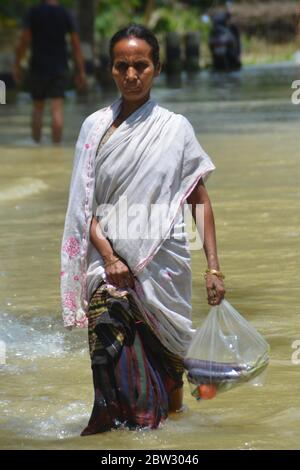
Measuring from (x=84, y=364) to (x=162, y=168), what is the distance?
1.60 metres

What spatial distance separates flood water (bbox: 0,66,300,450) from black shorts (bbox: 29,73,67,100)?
623 mm

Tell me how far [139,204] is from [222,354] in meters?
0.62

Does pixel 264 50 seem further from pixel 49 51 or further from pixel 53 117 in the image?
pixel 49 51

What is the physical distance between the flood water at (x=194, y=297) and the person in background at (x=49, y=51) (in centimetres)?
68

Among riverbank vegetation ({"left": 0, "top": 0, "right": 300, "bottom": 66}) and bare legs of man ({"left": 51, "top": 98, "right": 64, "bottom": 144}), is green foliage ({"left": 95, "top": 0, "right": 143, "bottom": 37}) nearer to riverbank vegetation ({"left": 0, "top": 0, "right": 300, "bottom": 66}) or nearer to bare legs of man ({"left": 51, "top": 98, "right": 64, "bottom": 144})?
riverbank vegetation ({"left": 0, "top": 0, "right": 300, "bottom": 66})

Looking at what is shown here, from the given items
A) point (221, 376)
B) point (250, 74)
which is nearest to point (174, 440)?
point (221, 376)

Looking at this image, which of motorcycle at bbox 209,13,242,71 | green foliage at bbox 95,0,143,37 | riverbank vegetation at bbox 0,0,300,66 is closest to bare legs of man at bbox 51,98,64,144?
motorcycle at bbox 209,13,242,71

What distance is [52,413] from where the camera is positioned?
5469 mm

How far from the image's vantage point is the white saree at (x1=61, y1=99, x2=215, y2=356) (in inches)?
192

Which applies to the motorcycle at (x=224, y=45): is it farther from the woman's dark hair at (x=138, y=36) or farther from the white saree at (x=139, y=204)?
the white saree at (x=139, y=204)

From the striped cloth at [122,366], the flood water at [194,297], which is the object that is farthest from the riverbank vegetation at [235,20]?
the striped cloth at [122,366]

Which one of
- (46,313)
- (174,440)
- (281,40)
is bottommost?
(281,40)

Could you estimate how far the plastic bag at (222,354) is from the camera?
4.86 meters
